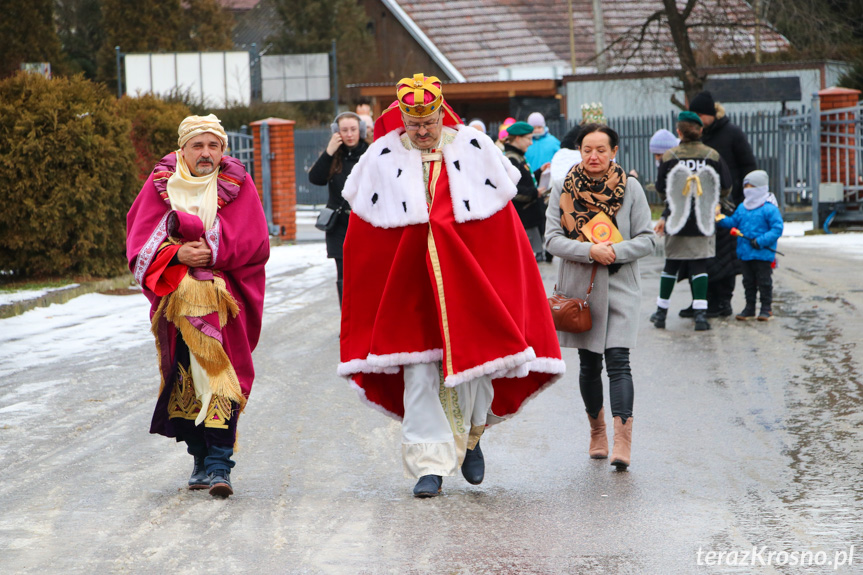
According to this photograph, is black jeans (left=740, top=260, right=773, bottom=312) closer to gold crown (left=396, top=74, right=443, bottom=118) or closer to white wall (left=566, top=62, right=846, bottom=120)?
gold crown (left=396, top=74, right=443, bottom=118)

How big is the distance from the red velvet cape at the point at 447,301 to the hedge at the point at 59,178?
8.43m

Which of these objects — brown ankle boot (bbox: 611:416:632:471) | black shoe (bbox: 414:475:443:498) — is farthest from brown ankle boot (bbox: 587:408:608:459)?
black shoe (bbox: 414:475:443:498)

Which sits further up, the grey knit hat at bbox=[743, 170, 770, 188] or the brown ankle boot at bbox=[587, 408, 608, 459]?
the grey knit hat at bbox=[743, 170, 770, 188]

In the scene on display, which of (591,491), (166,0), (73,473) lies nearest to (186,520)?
(73,473)

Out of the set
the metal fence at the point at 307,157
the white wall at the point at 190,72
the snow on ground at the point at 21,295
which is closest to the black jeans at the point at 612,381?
the snow on ground at the point at 21,295

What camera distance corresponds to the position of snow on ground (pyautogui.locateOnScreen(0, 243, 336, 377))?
9.54 m

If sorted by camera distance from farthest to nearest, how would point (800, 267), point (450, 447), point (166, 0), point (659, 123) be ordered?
1. point (166, 0)
2. point (659, 123)
3. point (800, 267)
4. point (450, 447)

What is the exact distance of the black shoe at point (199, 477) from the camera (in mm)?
5480

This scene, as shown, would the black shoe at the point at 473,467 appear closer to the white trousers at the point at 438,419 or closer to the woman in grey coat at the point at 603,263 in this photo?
the white trousers at the point at 438,419

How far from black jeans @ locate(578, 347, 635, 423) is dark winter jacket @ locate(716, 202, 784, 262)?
4.55 meters

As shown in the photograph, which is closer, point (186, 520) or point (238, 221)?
point (186, 520)

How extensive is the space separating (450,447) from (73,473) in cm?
204

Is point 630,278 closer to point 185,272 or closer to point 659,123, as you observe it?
point 185,272

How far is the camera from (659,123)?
84.1 feet
